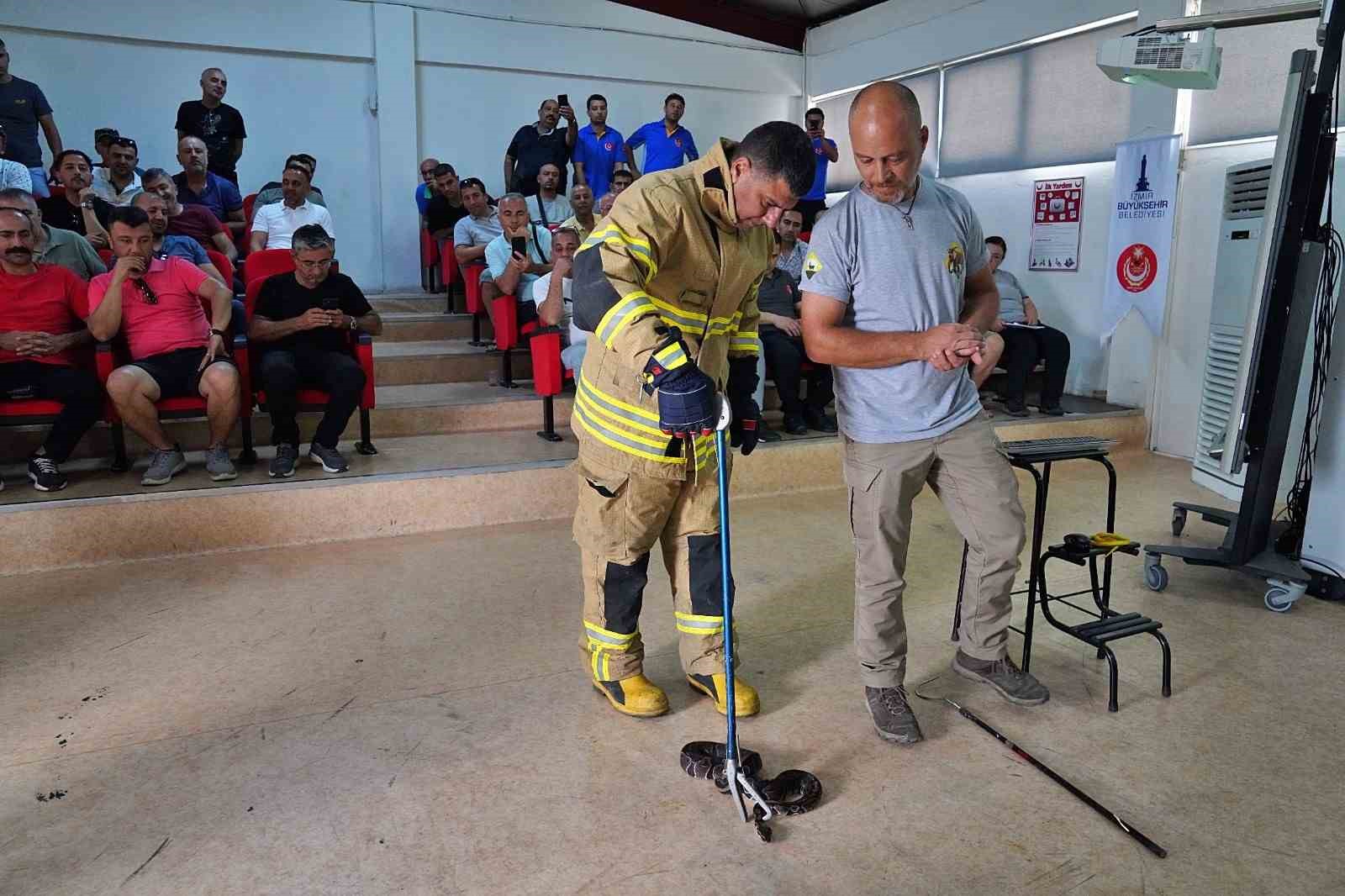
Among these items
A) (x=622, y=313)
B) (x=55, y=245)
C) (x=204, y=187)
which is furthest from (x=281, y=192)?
(x=622, y=313)

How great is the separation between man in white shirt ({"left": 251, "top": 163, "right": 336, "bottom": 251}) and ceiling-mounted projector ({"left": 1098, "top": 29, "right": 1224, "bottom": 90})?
15.6 feet

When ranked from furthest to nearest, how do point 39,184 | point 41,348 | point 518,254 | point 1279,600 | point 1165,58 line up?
point 39,184
point 518,254
point 41,348
point 1279,600
point 1165,58

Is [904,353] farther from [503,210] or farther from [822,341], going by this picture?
[503,210]

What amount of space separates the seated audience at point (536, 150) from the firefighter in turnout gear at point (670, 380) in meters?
5.48

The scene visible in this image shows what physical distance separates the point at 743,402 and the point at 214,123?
5851 millimetres

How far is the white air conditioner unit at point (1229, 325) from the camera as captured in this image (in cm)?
377

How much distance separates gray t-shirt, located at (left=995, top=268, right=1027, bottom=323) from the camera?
647 centimetres

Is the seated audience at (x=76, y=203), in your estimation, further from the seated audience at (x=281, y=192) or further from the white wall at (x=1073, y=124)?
the white wall at (x=1073, y=124)

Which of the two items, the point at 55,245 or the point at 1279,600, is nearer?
the point at 1279,600

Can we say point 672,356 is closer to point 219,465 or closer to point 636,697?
point 636,697

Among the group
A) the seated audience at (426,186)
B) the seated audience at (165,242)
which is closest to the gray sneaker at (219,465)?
the seated audience at (165,242)

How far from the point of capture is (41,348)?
151 inches

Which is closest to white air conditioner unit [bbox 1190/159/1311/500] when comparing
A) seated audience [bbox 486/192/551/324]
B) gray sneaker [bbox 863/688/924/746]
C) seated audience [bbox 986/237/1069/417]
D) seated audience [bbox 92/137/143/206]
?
seated audience [bbox 986/237/1069/417]

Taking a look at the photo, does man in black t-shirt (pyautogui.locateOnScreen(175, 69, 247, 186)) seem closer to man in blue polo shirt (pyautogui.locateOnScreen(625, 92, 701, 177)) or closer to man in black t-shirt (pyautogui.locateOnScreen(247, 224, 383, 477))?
man in black t-shirt (pyautogui.locateOnScreen(247, 224, 383, 477))
